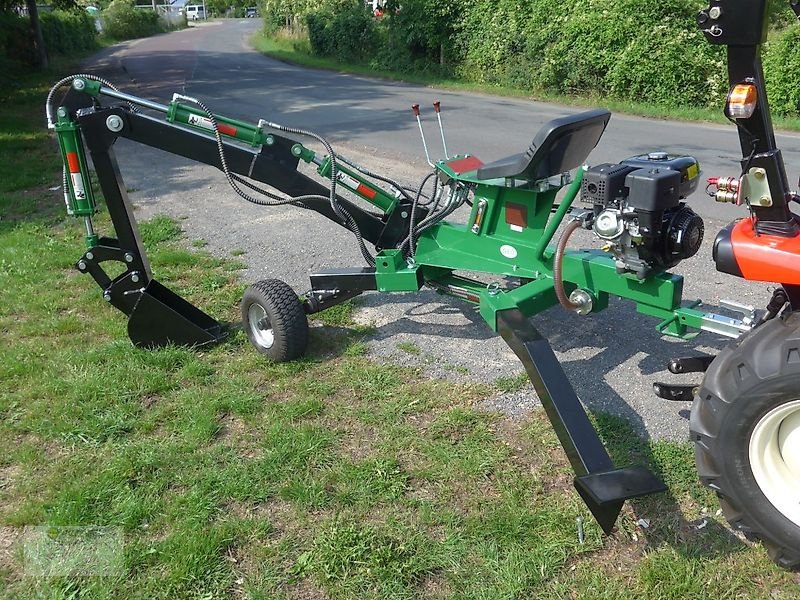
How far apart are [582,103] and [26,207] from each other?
12.0 m

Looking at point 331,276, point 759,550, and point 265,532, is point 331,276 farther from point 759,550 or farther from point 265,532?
point 759,550

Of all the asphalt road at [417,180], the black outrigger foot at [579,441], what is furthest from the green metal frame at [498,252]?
the asphalt road at [417,180]

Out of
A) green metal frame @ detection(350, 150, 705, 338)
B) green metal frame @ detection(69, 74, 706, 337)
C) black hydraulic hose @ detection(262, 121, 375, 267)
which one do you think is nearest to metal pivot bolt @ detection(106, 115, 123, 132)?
green metal frame @ detection(69, 74, 706, 337)

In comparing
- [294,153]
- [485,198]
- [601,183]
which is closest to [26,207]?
[294,153]

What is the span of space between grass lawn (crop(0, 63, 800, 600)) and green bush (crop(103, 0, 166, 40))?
2071 inches

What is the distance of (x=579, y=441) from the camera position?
284cm

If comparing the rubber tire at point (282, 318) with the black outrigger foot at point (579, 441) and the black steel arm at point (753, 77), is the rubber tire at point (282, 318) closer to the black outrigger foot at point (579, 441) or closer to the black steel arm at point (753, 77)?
the black outrigger foot at point (579, 441)

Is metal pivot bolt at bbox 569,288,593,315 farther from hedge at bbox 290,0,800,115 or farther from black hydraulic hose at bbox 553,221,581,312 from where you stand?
hedge at bbox 290,0,800,115

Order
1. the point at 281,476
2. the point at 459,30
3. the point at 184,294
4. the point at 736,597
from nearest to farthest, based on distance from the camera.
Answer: the point at 736,597 → the point at 281,476 → the point at 184,294 → the point at 459,30

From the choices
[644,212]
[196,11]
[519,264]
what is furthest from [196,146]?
[196,11]

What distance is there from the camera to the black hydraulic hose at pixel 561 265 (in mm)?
3387

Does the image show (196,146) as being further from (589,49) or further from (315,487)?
(589,49)

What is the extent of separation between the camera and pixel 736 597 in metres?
2.60

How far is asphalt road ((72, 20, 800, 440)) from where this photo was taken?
430cm
